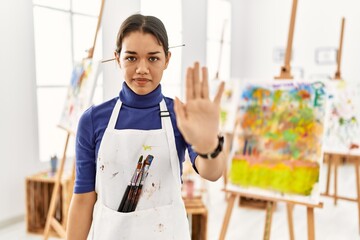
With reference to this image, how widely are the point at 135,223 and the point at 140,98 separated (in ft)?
1.18

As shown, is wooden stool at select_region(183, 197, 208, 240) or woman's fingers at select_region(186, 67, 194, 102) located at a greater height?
woman's fingers at select_region(186, 67, 194, 102)

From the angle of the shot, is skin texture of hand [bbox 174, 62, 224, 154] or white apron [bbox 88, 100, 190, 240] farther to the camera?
white apron [bbox 88, 100, 190, 240]

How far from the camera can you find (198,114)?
2.65 feet

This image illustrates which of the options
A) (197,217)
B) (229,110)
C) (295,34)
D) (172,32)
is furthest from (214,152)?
(295,34)

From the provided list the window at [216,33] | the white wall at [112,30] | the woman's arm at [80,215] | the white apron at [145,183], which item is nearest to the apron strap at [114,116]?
the white apron at [145,183]

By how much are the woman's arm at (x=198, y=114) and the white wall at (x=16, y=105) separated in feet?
7.64

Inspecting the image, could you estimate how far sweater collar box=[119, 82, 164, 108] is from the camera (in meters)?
0.99

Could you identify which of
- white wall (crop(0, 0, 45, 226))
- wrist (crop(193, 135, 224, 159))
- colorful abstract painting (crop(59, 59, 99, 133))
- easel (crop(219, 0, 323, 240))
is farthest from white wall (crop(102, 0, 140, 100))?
wrist (crop(193, 135, 224, 159))

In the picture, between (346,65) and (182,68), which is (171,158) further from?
(346,65)

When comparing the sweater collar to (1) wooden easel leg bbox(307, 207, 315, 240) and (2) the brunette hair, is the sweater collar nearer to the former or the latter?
(2) the brunette hair

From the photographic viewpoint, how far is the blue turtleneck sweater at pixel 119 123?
3.27 ft

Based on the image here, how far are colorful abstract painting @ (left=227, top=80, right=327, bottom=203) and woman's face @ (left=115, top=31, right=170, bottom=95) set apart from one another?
3.95 ft

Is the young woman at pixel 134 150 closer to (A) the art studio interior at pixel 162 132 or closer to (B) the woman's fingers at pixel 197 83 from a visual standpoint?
(A) the art studio interior at pixel 162 132

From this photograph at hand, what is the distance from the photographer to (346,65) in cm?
521
